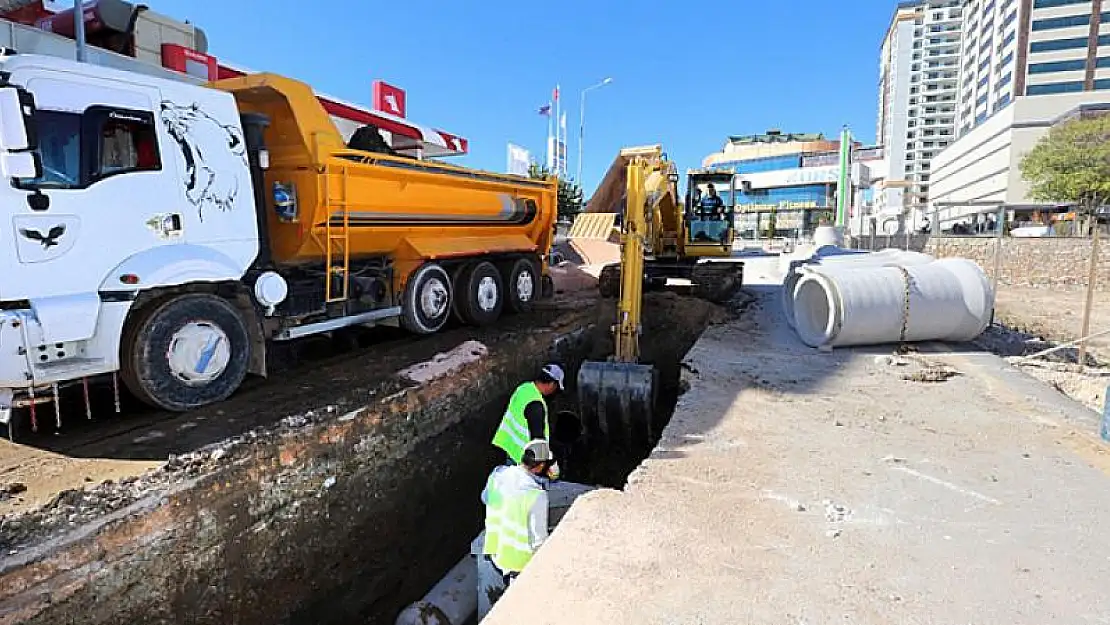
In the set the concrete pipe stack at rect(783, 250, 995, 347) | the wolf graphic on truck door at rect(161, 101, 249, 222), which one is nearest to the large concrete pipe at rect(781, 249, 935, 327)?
the concrete pipe stack at rect(783, 250, 995, 347)

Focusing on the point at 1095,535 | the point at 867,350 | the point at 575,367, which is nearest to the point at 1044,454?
the point at 1095,535

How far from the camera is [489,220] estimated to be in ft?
28.5

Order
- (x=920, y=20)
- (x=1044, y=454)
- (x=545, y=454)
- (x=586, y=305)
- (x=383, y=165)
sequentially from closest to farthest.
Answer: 1. (x=545, y=454)
2. (x=1044, y=454)
3. (x=383, y=165)
4. (x=586, y=305)
5. (x=920, y=20)

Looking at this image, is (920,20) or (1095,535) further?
(920,20)

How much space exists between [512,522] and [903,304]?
6.51 metres

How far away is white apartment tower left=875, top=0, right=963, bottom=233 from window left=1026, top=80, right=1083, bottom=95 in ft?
95.0

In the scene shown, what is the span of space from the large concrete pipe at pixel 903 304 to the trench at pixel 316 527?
321cm

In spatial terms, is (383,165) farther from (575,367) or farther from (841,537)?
(841,537)

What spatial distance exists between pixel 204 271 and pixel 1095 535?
6.24m

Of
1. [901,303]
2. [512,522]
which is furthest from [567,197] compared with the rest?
[512,522]

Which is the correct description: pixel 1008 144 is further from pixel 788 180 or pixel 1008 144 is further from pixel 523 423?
pixel 523 423

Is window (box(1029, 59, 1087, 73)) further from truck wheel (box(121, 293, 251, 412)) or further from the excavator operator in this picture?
truck wheel (box(121, 293, 251, 412))

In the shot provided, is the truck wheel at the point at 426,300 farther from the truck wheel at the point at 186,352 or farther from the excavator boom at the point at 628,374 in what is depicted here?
the truck wheel at the point at 186,352

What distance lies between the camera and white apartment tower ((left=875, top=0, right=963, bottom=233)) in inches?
3839
